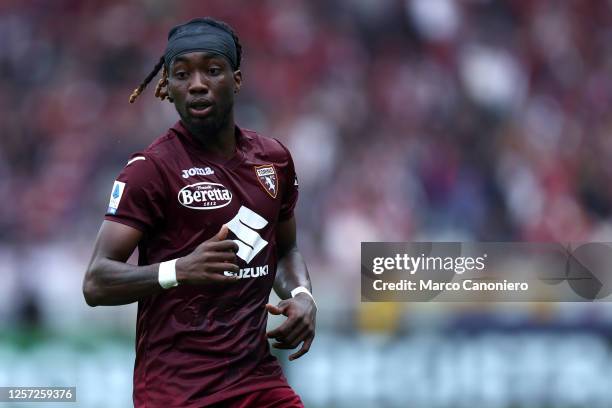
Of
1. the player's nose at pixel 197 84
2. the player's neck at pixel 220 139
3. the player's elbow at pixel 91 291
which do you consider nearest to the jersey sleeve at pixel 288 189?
the player's neck at pixel 220 139

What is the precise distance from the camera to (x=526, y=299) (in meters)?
8.43

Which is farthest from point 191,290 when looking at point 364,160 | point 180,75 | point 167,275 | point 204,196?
point 364,160

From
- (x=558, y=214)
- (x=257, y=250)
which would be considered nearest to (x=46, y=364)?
(x=257, y=250)

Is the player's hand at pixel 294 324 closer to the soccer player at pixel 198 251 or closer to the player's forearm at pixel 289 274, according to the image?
the soccer player at pixel 198 251

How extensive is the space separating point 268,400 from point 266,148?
1.02 meters

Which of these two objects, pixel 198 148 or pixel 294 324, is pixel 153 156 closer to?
pixel 198 148

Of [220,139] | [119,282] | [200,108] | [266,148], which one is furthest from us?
[266,148]

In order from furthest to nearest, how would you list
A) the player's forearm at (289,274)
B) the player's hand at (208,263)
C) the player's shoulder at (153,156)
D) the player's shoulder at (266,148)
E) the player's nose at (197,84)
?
the player's forearm at (289,274) < the player's shoulder at (266,148) < the player's nose at (197,84) < the player's shoulder at (153,156) < the player's hand at (208,263)

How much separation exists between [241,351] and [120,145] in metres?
6.44

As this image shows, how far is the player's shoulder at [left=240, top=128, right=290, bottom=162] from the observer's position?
4.33 metres

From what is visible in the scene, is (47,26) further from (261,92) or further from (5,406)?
(5,406)

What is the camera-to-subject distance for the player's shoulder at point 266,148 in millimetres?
4332

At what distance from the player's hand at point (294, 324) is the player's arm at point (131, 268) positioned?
28 cm

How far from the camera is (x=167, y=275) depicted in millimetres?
3738
